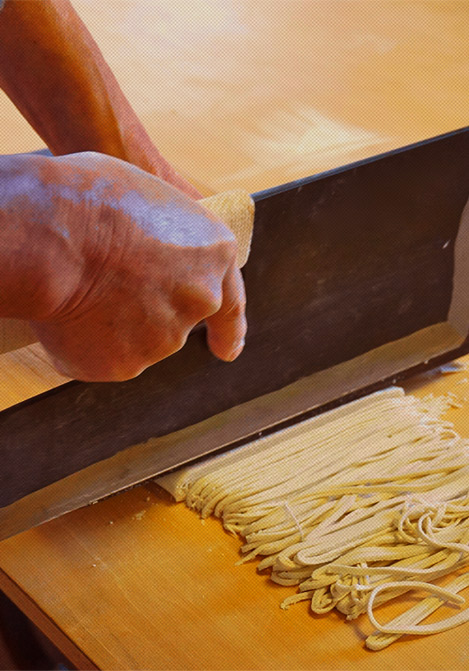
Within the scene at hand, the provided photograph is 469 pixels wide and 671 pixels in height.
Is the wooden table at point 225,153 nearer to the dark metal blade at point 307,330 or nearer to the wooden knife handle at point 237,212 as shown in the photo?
the dark metal blade at point 307,330

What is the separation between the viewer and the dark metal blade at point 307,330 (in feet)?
3.63

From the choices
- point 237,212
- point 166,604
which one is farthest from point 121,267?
point 166,604

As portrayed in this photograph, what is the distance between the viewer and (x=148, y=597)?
3.48ft

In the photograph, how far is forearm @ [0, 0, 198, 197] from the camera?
102 cm

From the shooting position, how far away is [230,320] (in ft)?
2.82

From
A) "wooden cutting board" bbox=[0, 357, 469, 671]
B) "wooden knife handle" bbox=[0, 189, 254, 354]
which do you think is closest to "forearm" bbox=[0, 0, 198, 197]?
"wooden knife handle" bbox=[0, 189, 254, 354]

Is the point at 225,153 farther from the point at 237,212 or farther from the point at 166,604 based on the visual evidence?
the point at 166,604

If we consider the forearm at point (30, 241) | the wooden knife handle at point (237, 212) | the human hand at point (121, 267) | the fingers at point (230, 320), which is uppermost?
the forearm at point (30, 241)

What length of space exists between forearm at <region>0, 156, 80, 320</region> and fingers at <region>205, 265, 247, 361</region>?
18cm

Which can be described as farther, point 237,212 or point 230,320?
point 237,212

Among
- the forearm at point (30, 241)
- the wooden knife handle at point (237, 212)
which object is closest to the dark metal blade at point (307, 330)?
the wooden knife handle at point (237, 212)

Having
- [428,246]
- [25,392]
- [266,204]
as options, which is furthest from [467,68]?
[25,392]

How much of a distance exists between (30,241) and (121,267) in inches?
3.5

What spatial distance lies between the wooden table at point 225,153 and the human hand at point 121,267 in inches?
11.4
